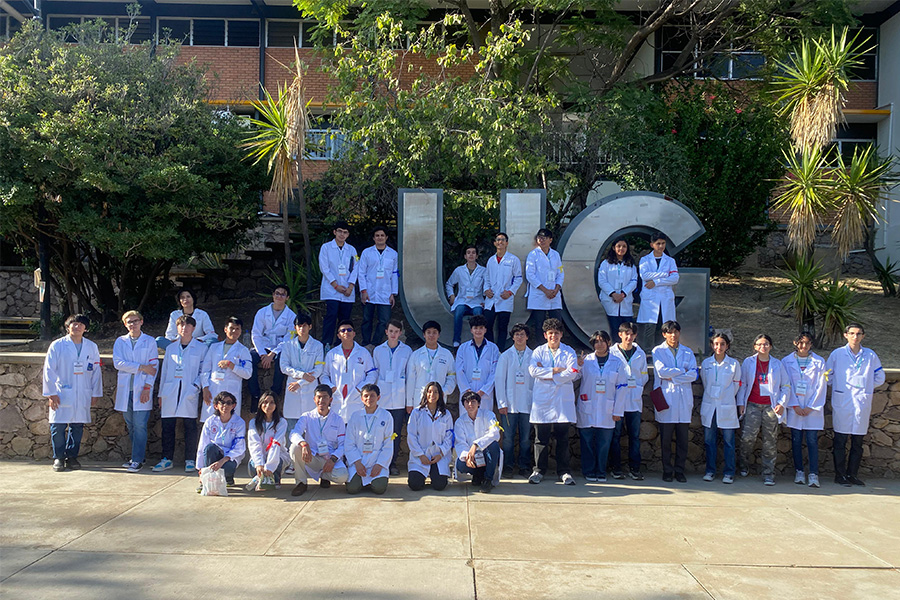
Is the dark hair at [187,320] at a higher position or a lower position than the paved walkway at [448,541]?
higher

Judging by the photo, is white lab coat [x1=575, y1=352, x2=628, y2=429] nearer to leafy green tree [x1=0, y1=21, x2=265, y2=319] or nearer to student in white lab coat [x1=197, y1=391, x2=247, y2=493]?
student in white lab coat [x1=197, y1=391, x2=247, y2=493]

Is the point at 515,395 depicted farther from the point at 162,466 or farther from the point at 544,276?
the point at 162,466

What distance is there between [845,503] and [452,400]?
166 inches

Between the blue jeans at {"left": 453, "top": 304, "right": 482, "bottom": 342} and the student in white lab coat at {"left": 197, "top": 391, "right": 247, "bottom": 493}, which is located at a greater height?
the blue jeans at {"left": 453, "top": 304, "right": 482, "bottom": 342}

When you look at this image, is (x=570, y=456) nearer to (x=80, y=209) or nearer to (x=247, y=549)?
(x=247, y=549)

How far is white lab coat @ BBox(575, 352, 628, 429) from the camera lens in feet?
26.5

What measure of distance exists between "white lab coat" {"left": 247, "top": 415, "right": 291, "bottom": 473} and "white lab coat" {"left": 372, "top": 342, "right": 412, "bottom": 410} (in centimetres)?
123

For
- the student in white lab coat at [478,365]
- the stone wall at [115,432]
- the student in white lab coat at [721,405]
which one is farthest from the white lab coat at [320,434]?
the student in white lab coat at [721,405]

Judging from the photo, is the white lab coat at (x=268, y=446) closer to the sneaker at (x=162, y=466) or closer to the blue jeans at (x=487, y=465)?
the sneaker at (x=162, y=466)

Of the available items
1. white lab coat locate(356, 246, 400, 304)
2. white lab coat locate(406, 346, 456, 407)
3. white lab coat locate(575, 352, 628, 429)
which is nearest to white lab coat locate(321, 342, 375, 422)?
white lab coat locate(406, 346, 456, 407)

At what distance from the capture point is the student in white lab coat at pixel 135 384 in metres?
8.30

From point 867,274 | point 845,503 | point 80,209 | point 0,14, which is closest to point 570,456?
point 845,503

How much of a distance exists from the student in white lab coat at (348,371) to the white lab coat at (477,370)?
986 mm

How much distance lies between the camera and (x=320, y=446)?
24.5ft
